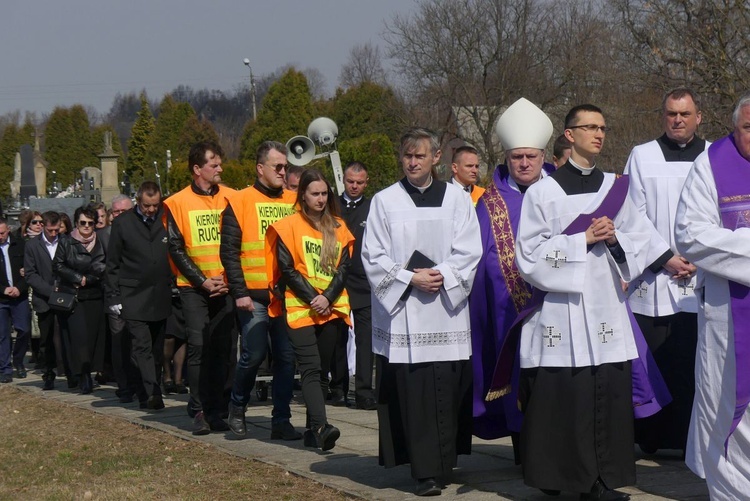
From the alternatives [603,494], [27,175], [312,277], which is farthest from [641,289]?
[27,175]

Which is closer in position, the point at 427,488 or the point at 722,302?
the point at 722,302

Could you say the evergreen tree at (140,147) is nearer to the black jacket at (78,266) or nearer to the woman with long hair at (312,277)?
the black jacket at (78,266)

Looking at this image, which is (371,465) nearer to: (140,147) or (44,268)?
(44,268)

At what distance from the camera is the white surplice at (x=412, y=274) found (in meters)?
7.20

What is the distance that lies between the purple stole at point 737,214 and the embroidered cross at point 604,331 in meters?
0.71

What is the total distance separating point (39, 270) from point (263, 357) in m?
6.25

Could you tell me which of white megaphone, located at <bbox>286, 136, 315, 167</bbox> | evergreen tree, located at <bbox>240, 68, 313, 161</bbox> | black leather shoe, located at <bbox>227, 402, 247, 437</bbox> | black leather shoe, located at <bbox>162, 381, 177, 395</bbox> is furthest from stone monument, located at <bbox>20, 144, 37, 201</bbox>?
black leather shoe, located at <bbox>227, 402, 247, 437</bbox>

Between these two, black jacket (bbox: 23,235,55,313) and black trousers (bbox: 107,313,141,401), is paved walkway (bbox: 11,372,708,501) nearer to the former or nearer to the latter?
black trousers (bbox: 107,313,141,401)

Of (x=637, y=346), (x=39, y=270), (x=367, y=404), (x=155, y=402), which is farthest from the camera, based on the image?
(x=39, y=270)

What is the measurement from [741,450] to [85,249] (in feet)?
30.0

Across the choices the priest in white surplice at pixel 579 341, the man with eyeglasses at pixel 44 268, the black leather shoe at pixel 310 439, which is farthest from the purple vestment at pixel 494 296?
the man with eyeglasses at pixel 44 268

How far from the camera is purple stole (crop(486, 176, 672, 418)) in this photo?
22.0ft

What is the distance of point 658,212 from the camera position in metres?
7.99

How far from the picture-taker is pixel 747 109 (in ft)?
20.2
